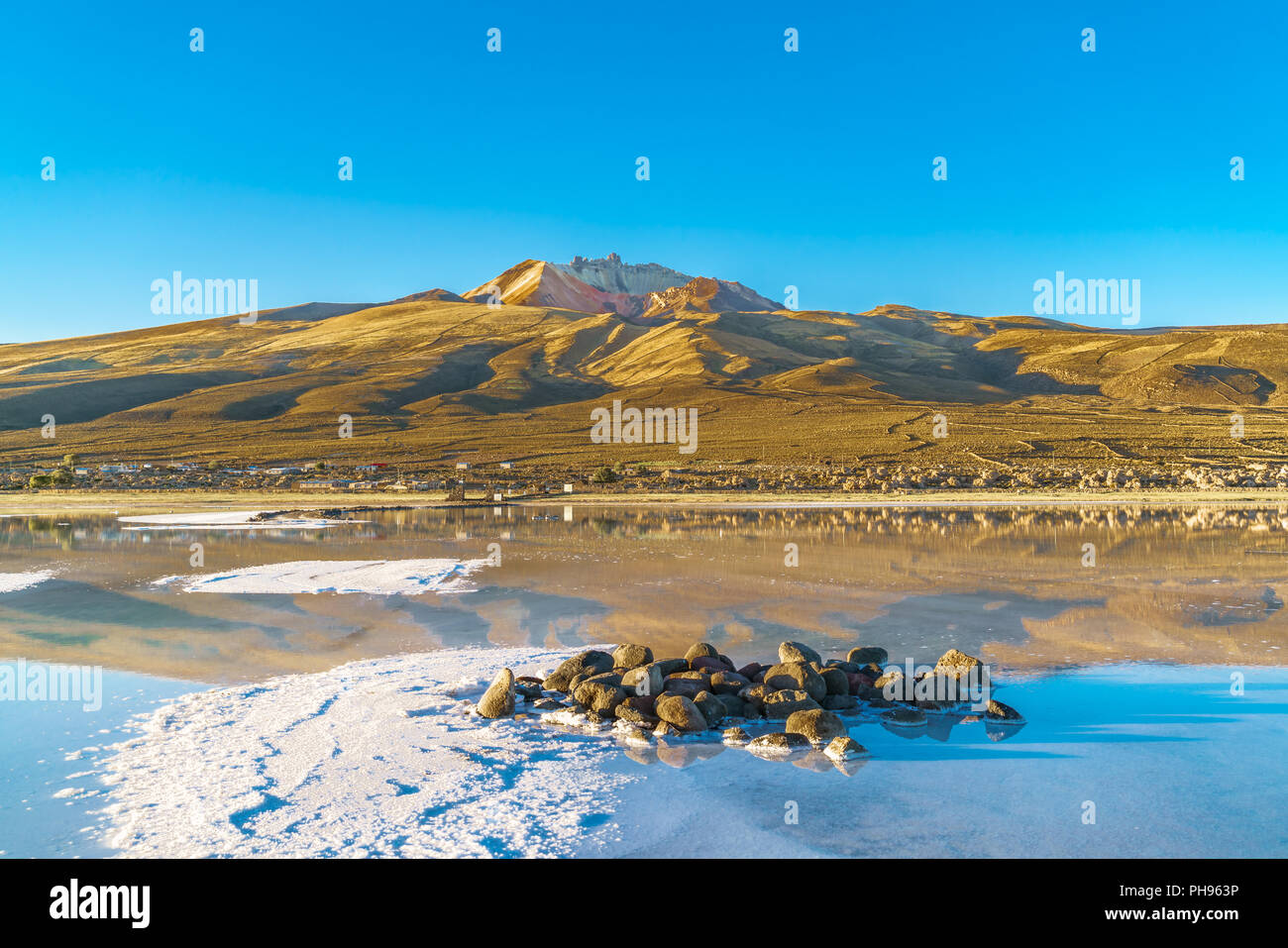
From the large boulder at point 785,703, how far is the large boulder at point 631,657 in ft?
5.26

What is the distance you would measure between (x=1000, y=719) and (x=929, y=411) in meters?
83.8

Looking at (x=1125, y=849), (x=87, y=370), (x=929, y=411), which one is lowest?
(x=1125, y=849)

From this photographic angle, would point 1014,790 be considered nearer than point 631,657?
Yes

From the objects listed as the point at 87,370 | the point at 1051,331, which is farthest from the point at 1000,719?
the point at 1051,331

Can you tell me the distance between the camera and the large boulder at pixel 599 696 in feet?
30.1

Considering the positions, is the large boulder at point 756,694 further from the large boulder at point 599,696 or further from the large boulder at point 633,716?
the large boulder at point 599,696

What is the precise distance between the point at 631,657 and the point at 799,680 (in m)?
2.05

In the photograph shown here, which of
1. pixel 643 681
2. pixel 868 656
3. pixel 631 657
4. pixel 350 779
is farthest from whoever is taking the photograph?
pixel 868 656

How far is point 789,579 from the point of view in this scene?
58.5ft

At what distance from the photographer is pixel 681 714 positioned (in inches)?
344

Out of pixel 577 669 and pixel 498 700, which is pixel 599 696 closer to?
pixel 577 669

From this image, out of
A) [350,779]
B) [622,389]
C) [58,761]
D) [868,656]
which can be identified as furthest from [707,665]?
[622,389]

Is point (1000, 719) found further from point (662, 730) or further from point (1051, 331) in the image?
point (1051, 331)

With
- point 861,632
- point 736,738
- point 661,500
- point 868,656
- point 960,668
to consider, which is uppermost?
point 661,500
